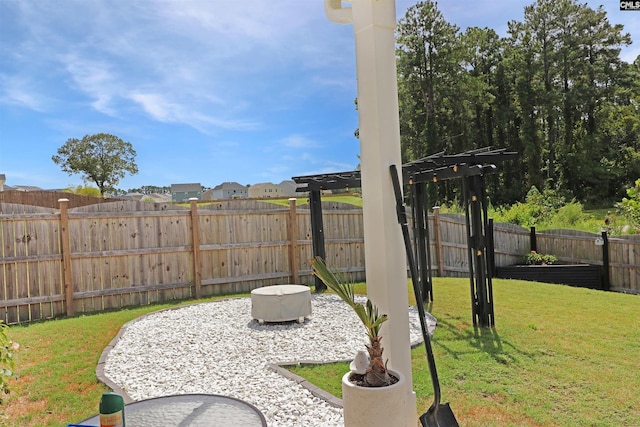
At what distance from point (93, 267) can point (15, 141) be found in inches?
681

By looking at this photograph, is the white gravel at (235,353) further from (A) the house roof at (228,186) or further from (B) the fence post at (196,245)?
(A) the house roof at (228,186)

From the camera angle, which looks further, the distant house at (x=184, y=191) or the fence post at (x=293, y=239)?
the distant house at (x=184, y=191)

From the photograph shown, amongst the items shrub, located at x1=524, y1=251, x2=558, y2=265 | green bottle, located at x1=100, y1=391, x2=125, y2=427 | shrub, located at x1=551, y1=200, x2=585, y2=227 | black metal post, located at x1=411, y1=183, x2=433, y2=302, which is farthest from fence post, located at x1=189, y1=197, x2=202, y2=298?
shrub, located at x1=551, y1=200, x2=585, y2=227

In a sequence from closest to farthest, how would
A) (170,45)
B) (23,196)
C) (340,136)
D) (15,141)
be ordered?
(170,45) < (23,196) < (340,136) < (15,141)

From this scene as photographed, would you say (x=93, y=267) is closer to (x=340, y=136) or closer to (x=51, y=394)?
(x=51, y=394)

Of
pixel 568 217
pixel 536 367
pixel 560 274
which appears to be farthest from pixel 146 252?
pixel 568 217

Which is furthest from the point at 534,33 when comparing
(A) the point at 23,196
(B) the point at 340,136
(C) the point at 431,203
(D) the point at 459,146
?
(A) the point at 23,196

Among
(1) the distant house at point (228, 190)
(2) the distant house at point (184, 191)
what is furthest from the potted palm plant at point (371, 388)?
(1) the distant house at point (228, 190)

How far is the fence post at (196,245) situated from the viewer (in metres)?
7.95

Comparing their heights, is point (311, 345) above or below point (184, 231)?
below

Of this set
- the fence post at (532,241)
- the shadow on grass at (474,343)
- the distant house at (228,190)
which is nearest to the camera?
→ the shadow on grass at (474,343)

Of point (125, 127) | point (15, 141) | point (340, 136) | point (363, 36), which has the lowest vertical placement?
point (363, 36)

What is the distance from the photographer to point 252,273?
335 inches

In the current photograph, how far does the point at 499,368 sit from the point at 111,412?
3.32 metres
